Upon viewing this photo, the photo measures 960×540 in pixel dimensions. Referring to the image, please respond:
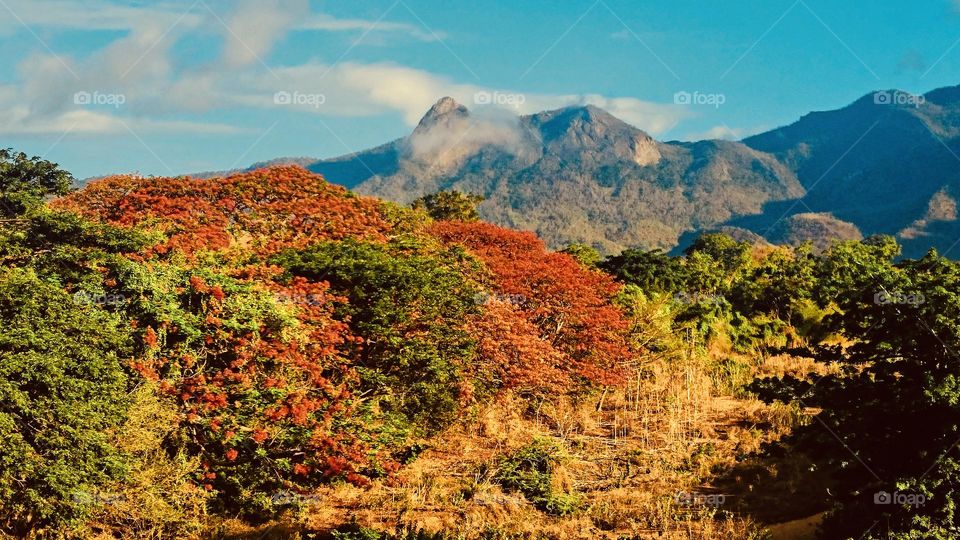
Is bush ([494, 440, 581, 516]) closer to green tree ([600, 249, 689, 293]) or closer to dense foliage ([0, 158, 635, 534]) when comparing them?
dense foliage ([0, 158, 635, 534])

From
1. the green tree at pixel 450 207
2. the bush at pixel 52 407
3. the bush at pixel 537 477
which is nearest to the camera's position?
the bush at pixel 52 407

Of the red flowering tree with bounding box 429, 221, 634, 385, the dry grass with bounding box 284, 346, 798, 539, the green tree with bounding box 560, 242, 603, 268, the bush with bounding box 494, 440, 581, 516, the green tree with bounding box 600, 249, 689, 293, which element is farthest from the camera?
the green tree with bounding box 560, 242, 603, 268

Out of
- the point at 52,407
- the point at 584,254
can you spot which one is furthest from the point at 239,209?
the point at 584,254

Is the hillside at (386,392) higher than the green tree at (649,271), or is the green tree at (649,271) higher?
the green tree at (649,271)

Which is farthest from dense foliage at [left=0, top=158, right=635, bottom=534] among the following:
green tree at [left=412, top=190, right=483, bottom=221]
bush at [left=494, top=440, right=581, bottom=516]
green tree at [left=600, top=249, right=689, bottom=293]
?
green tree at [left=412, top=190, right=483, bottom=221]

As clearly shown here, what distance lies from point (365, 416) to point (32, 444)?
12.1 ft

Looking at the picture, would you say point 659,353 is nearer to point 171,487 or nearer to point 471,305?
point 471,305

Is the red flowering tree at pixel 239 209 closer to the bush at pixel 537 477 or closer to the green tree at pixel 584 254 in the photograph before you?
the bush at pixel 537 477

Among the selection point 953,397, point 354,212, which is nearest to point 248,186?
point 354,212

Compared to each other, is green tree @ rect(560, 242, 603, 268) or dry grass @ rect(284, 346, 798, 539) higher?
green tree @ rect(560, 242, 603, 268)

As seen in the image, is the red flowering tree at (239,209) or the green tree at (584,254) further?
the green tree at (584,254)

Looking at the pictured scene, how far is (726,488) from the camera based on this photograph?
10086mm

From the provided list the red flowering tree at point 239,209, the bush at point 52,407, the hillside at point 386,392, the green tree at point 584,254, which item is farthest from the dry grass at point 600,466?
the green tree at point 584,254

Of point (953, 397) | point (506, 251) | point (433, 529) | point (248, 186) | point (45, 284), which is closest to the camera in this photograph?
point (953, 397)
